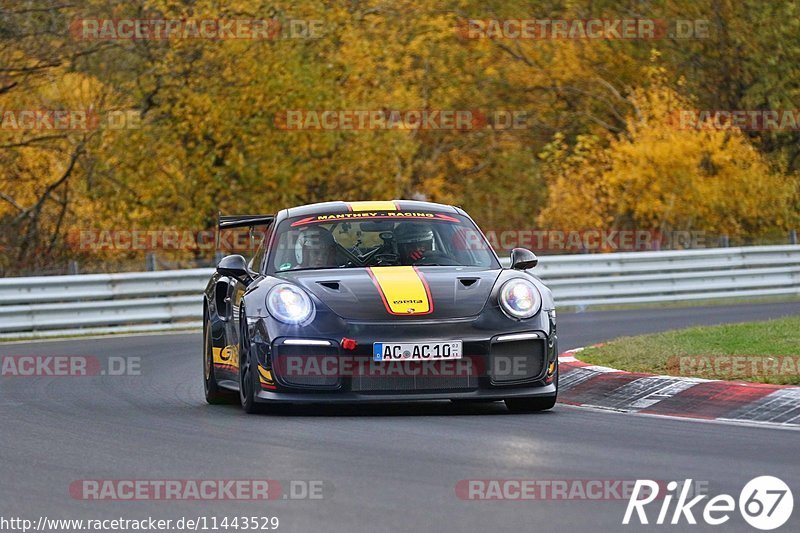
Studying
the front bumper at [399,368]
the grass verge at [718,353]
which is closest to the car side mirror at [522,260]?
the front bumper at [399,368]

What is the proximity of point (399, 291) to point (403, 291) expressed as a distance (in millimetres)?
24

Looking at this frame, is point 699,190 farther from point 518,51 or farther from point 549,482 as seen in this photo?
point 549,482

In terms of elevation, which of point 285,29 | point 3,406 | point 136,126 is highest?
point 285,29

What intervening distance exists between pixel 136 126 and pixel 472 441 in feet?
72.2

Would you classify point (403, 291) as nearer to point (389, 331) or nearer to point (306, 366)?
point (389, 331)

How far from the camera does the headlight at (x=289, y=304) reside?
369 inches

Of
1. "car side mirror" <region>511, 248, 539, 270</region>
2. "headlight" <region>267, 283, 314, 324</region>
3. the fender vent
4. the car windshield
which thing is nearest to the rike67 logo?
"headlight" <region>267, 283, 314, 324</region>

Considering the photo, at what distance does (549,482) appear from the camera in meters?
6.64

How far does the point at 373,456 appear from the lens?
24.8 feet

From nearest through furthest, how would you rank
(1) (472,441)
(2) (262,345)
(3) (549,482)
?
(3) (549,482), (1) (472,441), (2) (262,345)

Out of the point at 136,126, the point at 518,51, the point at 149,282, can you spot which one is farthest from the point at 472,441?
the point at 518,51

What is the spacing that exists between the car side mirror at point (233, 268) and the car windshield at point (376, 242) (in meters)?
0.20

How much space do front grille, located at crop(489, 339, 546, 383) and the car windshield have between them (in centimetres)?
107

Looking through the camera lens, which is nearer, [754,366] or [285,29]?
[754,366]
